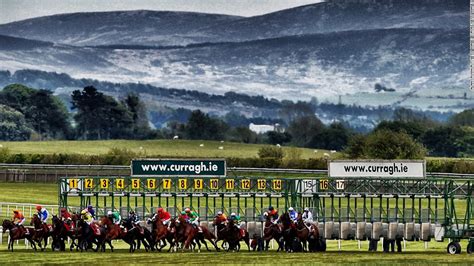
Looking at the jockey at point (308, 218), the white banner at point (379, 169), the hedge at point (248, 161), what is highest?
the white banner at point (379, 169)

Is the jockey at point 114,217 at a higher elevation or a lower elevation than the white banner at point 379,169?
lower

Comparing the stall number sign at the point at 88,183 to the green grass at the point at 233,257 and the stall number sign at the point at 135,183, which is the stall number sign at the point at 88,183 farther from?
the green grass at the point at 233,257

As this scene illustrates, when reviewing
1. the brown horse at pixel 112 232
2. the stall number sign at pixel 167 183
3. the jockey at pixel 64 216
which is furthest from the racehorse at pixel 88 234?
the stall number sign at pixel 167 183

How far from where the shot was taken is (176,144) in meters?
189

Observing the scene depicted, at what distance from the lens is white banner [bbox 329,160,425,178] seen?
51.7 metres

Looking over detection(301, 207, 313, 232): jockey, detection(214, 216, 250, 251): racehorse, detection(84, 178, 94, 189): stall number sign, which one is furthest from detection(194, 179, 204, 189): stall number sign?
detection(301, 207, 313, 232): jockey

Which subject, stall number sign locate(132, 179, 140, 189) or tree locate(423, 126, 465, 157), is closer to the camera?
stall number sign locate(132, 179, 140, 189)

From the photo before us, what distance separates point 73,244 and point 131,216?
2.98 metres

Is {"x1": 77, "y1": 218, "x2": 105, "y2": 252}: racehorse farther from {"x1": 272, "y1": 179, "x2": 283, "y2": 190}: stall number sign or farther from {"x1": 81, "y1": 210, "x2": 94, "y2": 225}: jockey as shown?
{"x1": 272, "y1": 179, "x2": 283, "y2": 190}: stall number sign

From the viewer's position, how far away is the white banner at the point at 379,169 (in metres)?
51.7

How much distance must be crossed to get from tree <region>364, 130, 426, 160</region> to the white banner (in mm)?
60555

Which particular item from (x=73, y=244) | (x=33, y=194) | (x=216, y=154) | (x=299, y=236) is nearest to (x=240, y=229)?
(x=299, y=236)

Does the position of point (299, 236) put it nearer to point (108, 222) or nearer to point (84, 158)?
point (108, 222)

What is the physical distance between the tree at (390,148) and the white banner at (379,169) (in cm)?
6056
